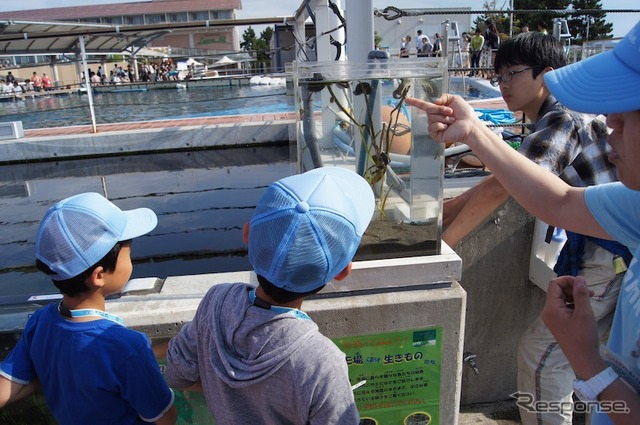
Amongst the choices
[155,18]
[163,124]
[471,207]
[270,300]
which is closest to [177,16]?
[155,18]

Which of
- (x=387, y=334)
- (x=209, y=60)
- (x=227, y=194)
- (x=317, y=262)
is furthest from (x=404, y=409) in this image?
(x=209, y=60)

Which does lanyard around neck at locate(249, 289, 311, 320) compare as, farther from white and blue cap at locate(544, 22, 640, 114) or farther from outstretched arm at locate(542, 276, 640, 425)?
white and blue cap at locate(544, 22, 640, 114)

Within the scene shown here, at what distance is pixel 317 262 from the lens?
1143mm

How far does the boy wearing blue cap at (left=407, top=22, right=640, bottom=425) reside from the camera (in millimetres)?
1000

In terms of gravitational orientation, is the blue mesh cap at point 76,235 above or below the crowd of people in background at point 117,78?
below

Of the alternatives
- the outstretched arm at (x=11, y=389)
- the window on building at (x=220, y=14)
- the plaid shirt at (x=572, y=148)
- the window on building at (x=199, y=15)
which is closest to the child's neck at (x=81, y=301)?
the outstretched arm at (x=11, y=389)

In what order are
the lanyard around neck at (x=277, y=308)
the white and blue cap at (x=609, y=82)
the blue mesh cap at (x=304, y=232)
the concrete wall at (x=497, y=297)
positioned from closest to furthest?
the white and blue cap at (x=609, y=82) < the blue mesh cap at (x=304, y=232) < the lanyard around neck at (x=277, y=308) < the concrete wall at (x=497, y=297)

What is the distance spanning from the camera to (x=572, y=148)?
1993 mm

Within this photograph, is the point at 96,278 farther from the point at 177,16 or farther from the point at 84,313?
the point at 177,16

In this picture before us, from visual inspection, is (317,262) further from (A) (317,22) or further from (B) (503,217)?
(A) (317,22)

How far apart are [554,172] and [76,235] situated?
1.70 m

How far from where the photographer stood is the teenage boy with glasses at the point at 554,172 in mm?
1954

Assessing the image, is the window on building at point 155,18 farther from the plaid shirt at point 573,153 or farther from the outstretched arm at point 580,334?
the outstretched arm at point 580,334

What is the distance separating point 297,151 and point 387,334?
848 millimetres
